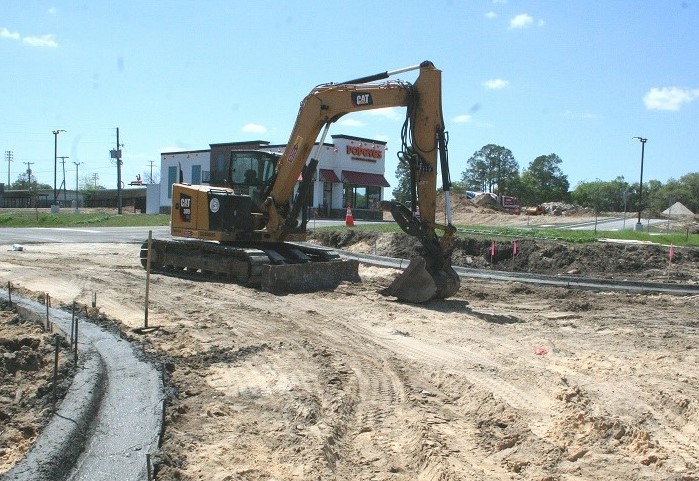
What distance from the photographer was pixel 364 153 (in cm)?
5025

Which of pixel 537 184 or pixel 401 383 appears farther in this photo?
pixel 537 184

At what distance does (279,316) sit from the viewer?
1077cm

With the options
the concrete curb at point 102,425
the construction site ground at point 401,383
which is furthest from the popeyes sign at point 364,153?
the concrete curb at point 102,425

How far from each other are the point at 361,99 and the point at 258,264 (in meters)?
3.95

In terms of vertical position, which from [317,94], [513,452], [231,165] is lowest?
[513,452]

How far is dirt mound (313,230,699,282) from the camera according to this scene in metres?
17.8

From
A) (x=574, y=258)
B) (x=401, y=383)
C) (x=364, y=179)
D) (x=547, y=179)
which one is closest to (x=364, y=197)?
(x=364, y=179)

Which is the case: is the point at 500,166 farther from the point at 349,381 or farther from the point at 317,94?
the point at 349,381

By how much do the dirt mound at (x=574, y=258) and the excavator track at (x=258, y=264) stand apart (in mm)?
3574

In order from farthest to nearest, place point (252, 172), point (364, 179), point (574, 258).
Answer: point (364, 179), point (574, 258), point (252, 172)

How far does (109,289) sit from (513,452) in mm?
10036

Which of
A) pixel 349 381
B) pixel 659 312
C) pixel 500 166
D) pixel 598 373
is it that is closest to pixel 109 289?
pixel 349 381

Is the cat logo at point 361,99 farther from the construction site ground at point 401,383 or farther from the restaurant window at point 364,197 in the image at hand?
the restaurant window at point 364,197

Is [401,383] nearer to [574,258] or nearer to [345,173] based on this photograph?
[574,258]
